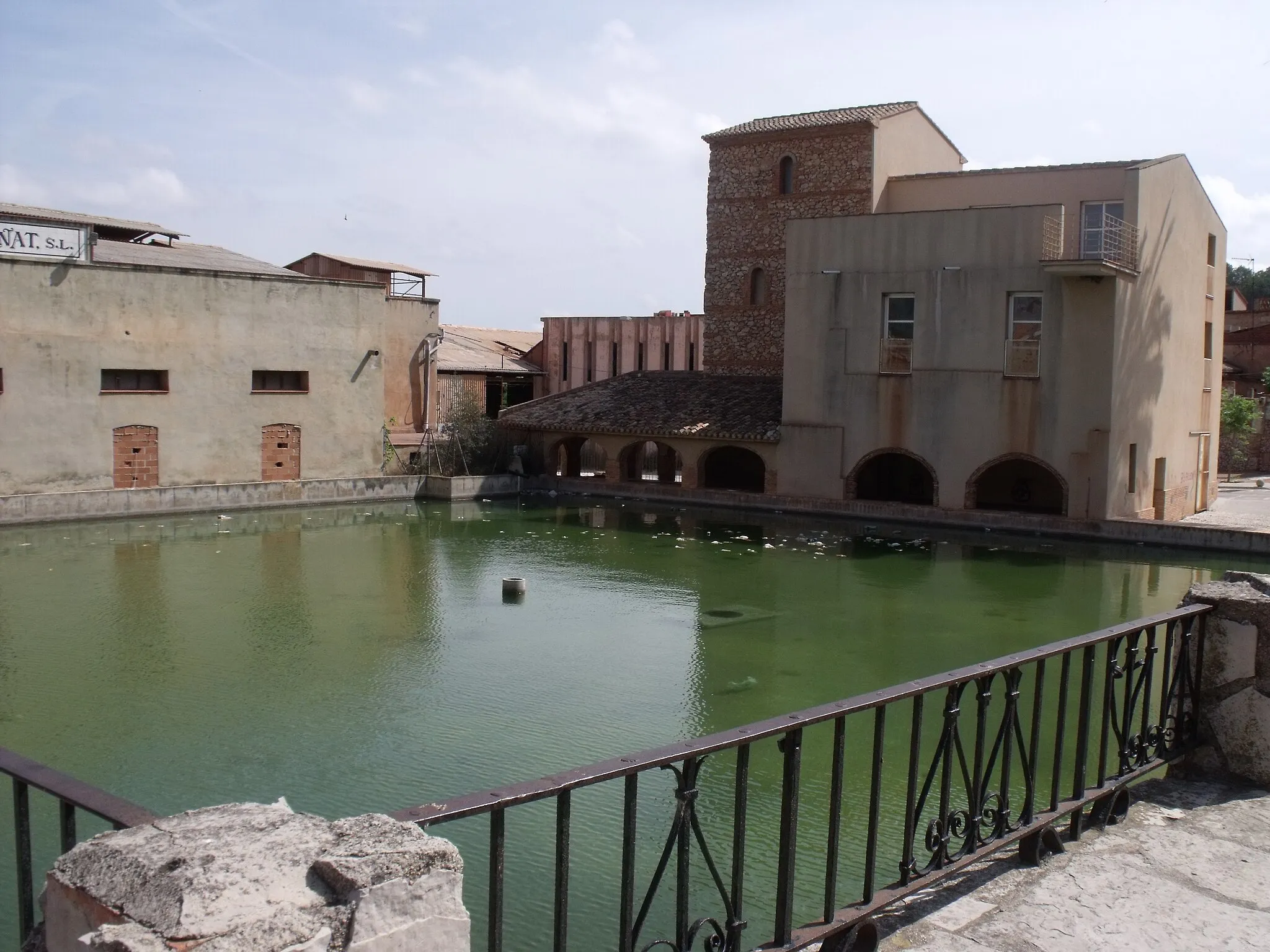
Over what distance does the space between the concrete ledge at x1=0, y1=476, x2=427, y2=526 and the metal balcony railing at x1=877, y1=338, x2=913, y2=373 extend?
11.4 m

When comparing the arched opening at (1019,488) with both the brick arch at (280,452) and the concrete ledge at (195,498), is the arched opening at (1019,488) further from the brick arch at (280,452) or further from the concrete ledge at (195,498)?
the brick arch at (280,452)

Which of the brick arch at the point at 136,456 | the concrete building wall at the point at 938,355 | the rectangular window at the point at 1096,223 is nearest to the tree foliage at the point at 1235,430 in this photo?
the rectangular window at the point at 1096,223

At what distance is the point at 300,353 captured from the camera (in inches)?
1069

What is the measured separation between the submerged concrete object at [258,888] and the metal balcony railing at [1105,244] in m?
20.9

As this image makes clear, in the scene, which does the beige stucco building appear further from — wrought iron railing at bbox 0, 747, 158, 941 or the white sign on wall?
wrought iron railing at bbox 0, 747, 158, 941

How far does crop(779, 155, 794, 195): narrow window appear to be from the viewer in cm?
2878

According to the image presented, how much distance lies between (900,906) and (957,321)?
20402 millimetres

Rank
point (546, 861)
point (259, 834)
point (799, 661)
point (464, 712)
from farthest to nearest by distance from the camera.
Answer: point (799, 661) < point (464, 712) < point (546, 861) < point (259, 834)

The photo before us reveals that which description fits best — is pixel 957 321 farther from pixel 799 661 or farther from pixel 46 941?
pixel 46 941

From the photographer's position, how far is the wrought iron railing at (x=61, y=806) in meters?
2.71

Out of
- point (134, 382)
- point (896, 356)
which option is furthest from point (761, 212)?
point (134, 382)

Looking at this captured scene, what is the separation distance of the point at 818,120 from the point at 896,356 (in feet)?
24.2

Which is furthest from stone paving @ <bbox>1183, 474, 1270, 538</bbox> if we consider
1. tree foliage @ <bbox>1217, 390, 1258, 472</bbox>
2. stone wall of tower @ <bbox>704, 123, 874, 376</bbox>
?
stone wall of tower @ <bbox>704, 123, 874, 376</bbox>

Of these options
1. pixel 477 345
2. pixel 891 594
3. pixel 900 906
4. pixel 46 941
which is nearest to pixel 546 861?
pixel 900 906
